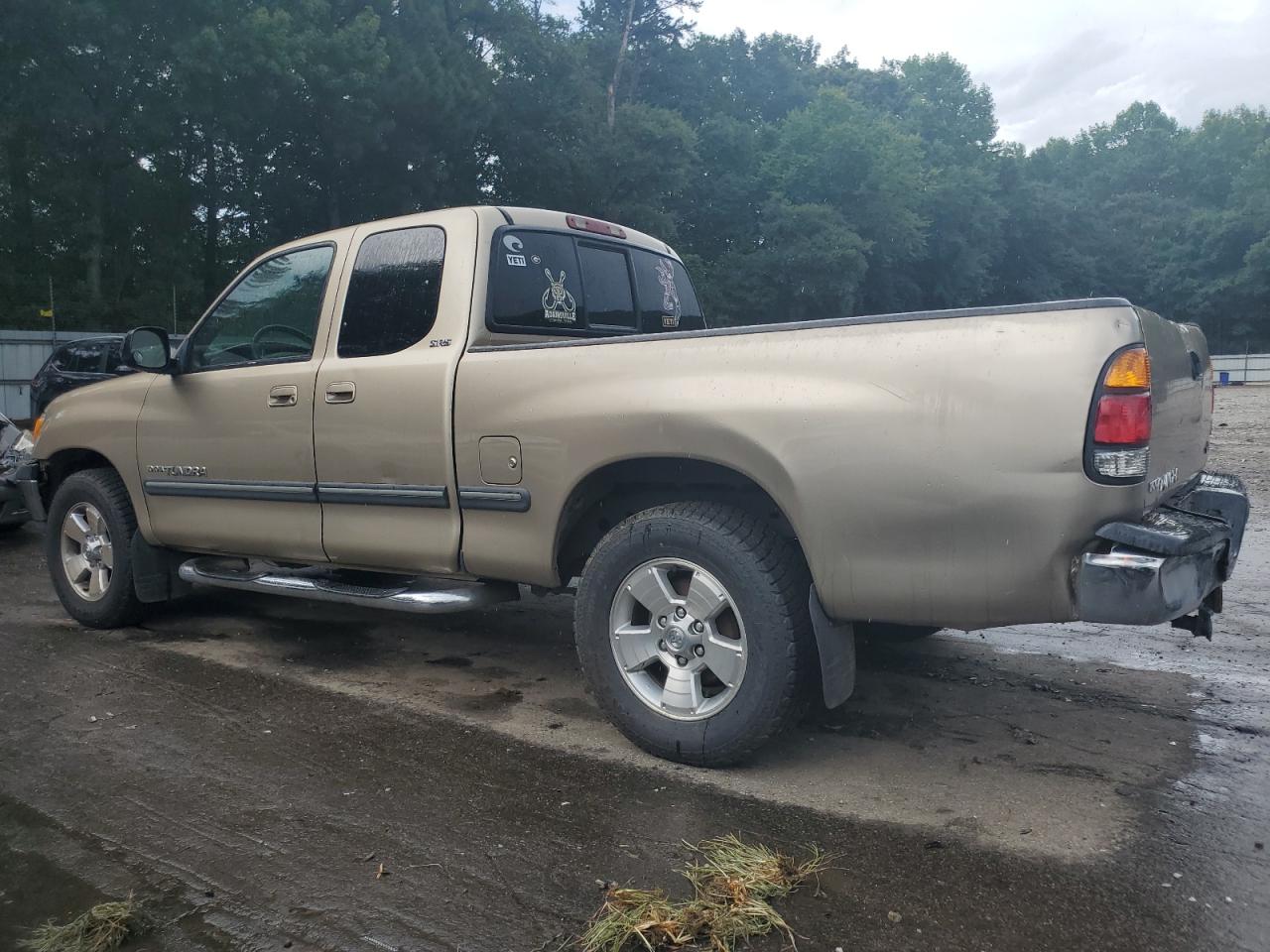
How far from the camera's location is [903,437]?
118 inches

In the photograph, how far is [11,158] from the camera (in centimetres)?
2355

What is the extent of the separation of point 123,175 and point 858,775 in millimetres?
25850

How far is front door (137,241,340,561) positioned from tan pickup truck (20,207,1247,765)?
16 millimetres

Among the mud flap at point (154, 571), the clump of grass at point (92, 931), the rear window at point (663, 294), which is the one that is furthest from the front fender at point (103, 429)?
the clump of grass at point (92, 931)

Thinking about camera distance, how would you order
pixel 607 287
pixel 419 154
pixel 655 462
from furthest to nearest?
pixel 419 154
pixel 607 287
pixel 655 462

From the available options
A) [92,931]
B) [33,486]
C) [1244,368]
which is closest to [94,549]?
[33,486]

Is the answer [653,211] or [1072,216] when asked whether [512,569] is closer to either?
[653,211]

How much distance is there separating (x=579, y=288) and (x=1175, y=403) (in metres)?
2.52

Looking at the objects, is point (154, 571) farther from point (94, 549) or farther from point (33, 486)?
point (33, 486)

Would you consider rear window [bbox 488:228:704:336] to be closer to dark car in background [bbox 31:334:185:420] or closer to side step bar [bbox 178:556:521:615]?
side step bar [bbox 178:556:521:615]

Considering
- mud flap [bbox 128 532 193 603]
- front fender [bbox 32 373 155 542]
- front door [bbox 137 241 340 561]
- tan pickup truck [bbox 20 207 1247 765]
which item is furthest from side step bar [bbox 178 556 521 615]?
front fender [bbox 32 373 155 542]

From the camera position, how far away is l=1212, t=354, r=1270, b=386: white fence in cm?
4506

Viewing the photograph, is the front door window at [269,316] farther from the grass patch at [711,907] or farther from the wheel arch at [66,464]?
the grass patch at [711,907]

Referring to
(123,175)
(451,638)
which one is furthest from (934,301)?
(451,638)
